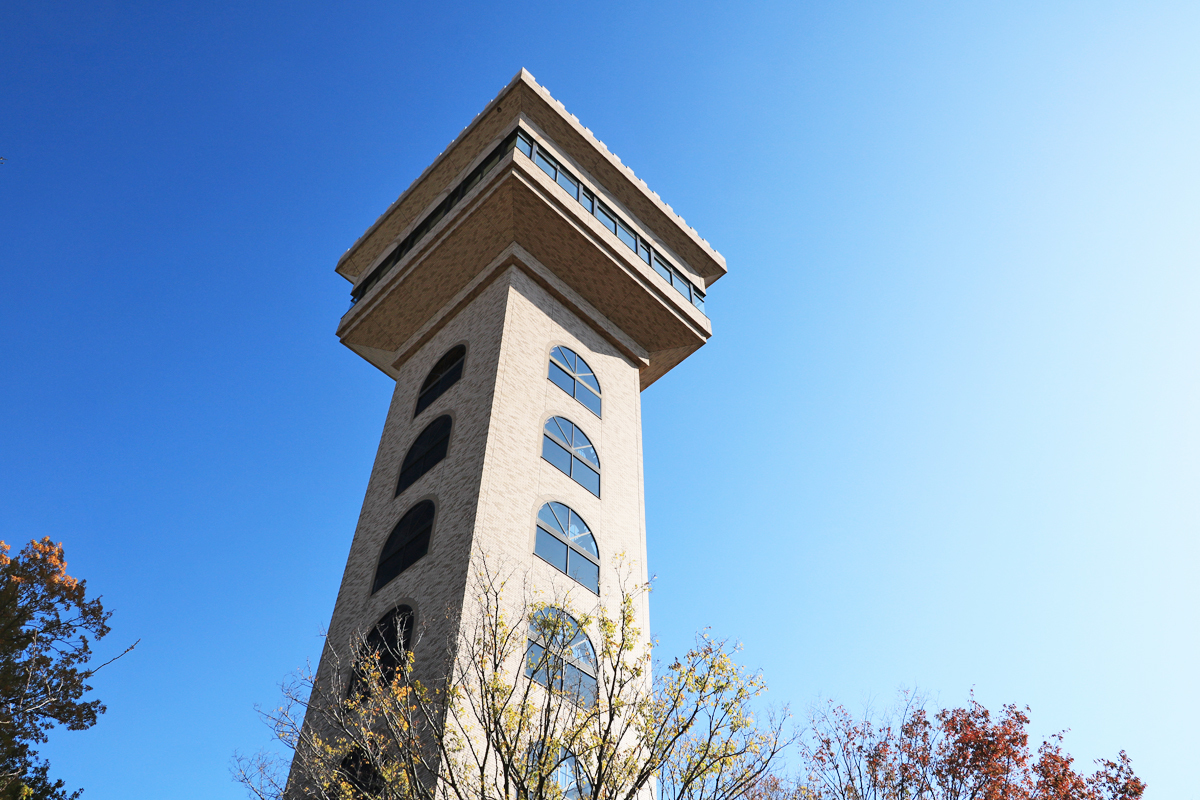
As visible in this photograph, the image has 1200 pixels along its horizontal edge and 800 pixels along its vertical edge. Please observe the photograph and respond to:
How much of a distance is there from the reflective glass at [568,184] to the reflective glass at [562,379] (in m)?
5.53

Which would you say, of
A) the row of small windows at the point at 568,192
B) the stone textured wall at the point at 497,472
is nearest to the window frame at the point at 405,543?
the stone textured wall at the point at 497,472

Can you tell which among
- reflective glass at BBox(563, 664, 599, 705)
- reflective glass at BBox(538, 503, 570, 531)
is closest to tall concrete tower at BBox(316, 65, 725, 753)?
reflective glass at BBox(538, 503, 570, 531)

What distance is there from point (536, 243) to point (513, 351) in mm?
4387

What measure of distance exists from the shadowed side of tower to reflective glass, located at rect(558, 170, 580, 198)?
48mm

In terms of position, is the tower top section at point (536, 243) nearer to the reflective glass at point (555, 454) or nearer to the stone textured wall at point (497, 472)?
the stone textured wall at point (497, 472)

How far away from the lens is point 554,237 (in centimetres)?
2616

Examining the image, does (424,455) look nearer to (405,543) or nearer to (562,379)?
(405,543)

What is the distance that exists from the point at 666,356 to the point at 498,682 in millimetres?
18243

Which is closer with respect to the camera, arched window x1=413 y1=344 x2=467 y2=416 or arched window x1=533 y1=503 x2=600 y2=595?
arched window x1=533 y1=503 x2=600 y2=595

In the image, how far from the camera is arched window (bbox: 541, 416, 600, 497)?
22.2 meters

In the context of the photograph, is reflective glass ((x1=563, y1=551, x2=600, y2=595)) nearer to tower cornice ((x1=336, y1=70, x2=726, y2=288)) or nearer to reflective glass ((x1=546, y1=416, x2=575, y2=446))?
reflective glass ((x1=546, y1=416, x2=575, y2=446))

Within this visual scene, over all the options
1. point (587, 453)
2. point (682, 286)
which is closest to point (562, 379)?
point (587, 453)

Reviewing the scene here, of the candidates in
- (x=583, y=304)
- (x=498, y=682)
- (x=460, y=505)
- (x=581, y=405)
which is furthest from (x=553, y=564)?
(x=583, y=304)

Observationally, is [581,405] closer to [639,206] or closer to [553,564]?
[553,564]
